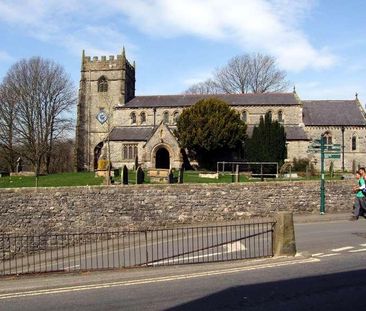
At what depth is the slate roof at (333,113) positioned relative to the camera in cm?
5178

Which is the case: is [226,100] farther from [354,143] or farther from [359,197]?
[359,197]

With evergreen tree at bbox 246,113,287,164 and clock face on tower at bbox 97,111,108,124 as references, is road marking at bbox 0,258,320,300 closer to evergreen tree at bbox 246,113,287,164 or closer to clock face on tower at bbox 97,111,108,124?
evergreen tree at bbox 246,113,287,164

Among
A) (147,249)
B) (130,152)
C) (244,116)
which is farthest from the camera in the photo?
(244,116)

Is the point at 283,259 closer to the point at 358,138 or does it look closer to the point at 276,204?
the point at 276,204

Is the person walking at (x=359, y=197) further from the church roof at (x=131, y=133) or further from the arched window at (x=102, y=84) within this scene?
the arched window at (x=102, y=84)

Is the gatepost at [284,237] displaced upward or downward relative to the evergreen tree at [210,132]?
downward

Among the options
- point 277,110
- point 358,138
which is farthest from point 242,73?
point 358,138

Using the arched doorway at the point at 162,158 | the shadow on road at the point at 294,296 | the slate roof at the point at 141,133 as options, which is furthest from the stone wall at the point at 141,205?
the slate roof at the point at 141,133

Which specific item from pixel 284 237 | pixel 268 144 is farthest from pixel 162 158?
pixel 284 237

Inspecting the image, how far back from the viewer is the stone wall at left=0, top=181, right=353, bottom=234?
21391 mm

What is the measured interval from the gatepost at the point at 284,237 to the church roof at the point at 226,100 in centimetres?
4328

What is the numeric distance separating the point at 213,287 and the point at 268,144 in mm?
38062

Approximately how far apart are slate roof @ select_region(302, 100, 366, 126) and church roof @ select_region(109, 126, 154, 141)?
17734 mm

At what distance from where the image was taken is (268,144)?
4488cm
